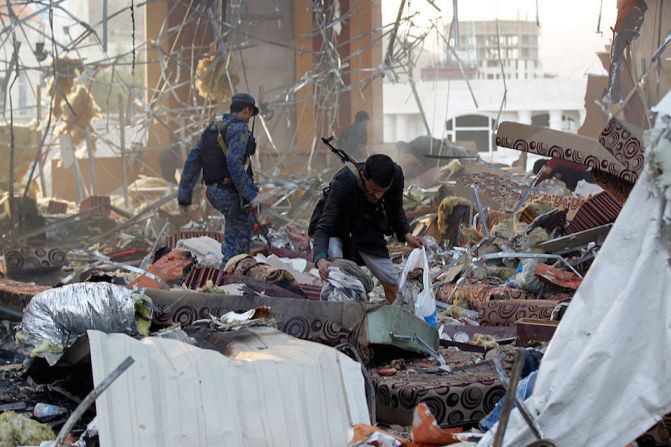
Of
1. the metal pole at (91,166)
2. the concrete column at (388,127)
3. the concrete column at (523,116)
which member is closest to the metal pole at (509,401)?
the concrete column at (388,127)

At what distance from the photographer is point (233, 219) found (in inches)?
375

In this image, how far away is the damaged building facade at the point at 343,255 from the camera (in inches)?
140

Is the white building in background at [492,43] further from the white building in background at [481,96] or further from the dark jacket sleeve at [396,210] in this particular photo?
the dark jacket sleeve at [396,210]

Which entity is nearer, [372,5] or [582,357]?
[582,357]

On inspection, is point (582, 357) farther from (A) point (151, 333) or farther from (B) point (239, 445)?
(A) point (151, 333)

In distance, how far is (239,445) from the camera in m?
4.07

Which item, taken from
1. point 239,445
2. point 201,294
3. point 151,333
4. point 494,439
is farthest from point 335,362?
point 201,294

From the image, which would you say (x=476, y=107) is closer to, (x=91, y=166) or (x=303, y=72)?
(x=303, y=72)

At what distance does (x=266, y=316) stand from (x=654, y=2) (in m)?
9.53

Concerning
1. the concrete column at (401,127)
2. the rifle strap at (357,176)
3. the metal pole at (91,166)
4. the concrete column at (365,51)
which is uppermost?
the concrete column at (365,51)

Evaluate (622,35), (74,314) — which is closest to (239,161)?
(74,314)

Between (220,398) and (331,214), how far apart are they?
102 inches

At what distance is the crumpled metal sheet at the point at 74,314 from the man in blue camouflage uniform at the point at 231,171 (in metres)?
3.56

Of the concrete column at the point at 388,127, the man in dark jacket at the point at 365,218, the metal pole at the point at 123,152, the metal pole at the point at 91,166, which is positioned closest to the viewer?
the man in dark jacket at the point at 365,218
